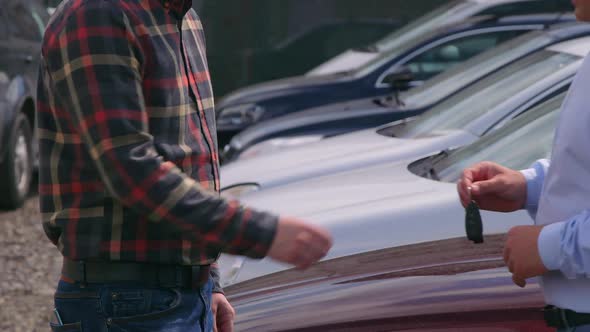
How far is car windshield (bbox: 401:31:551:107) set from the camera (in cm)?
639

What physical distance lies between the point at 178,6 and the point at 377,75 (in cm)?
606

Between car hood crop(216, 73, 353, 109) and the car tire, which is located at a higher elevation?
car hood crop(216, 73, 353, 109)

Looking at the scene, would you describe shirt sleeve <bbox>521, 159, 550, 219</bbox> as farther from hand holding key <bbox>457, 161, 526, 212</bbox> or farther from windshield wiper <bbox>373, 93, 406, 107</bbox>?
windshield wiper <bbox>373, 93, 406, 107</bbox>

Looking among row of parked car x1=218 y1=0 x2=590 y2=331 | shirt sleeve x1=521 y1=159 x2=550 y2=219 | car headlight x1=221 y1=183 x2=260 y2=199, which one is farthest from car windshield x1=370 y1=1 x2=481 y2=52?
shirt sleeve x1=521 y1=159 x2=550 y2=219

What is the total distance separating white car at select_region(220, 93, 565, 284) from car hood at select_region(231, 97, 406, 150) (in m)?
2.42

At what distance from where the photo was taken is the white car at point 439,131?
16.2 ft

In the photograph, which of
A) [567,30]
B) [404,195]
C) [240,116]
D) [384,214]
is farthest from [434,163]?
[240,116]

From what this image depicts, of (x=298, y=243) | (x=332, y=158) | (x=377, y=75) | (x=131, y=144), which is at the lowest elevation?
(x=377, y=75)

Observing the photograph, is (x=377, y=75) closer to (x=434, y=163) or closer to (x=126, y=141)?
(x=434, y=163)

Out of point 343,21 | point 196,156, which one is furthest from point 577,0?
point 343,21

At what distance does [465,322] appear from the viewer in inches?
121

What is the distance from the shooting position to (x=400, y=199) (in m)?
3.65

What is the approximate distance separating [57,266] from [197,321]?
451 cm

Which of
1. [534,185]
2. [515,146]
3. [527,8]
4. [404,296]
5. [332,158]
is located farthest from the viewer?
[527,8]
